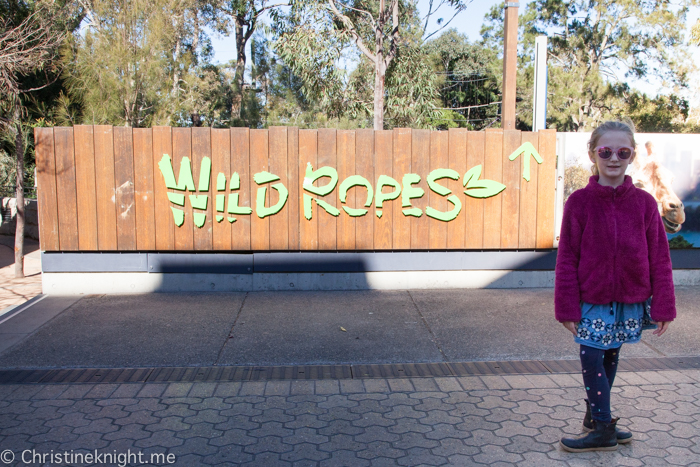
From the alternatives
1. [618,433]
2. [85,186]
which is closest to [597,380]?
[618,433]

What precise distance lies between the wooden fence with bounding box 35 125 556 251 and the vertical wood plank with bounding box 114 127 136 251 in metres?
0.01

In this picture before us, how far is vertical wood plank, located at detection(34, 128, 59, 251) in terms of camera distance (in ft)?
22.9

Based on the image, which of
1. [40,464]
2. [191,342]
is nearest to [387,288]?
[191,342]

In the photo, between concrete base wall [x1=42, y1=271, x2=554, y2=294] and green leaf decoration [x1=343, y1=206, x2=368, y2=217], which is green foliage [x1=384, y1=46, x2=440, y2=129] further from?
concrete base wall [x1=42, y1=271, x2=554, y2=294]

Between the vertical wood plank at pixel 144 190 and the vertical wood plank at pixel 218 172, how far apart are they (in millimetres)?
736

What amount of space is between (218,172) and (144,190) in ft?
3.04

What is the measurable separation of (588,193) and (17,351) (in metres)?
4.80

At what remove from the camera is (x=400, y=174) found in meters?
7.25

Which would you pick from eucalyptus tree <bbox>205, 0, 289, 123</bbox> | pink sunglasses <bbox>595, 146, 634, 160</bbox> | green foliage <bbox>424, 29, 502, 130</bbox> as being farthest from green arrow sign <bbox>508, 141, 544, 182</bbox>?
green foliage <bbox>424, 29, 502, 130</bbox>

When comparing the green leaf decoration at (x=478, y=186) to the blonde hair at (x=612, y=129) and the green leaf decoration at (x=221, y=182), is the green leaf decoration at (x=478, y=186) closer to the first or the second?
the green leaf decoration at (x=221, y=182)

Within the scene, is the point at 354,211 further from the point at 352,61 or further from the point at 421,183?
the point at 352,61

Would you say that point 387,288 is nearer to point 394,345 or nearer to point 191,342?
point 394,345

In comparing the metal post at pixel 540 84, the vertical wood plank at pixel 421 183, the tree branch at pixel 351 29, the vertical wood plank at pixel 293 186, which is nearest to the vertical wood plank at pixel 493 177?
the metal post at pixel 540 84

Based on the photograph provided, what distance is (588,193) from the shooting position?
10.6 ft
